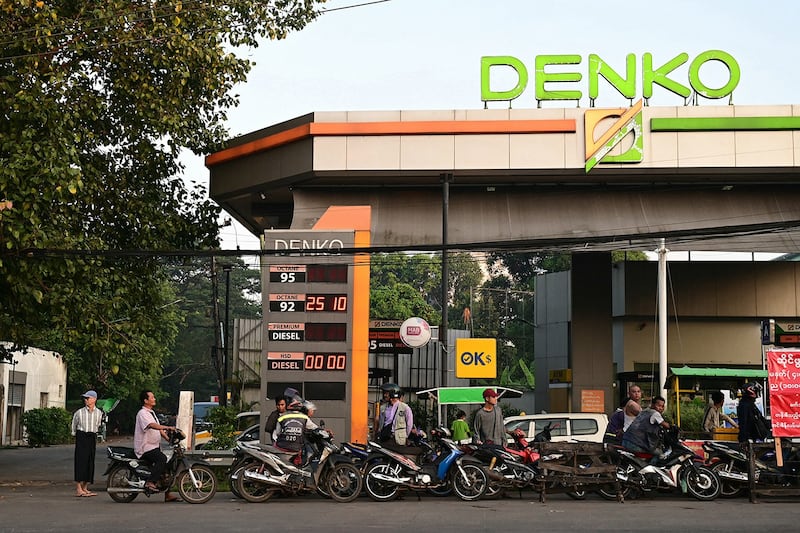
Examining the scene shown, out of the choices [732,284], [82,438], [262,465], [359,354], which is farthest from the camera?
[732,284]

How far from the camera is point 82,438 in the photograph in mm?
17734

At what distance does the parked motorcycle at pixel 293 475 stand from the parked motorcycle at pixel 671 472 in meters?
4.01

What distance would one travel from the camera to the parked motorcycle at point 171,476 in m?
15.9

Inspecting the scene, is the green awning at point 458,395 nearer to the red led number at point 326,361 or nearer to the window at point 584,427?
the window at point 584,427

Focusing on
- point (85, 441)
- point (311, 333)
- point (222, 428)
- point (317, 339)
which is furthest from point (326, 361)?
point (85, 441)

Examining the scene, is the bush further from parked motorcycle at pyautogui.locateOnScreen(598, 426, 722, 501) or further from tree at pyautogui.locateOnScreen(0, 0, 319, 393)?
parked motorcycle at pyautogui.locateOnScreen(598, 426, 722, 501)

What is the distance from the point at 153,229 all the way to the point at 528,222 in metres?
9.00

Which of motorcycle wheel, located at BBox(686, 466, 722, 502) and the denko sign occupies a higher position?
the denko sign

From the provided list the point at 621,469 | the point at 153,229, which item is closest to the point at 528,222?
the point at 153,229

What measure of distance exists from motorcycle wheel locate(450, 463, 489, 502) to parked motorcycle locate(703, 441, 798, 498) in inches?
136

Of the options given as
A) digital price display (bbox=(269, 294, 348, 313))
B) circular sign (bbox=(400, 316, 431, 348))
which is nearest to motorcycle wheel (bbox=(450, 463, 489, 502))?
digital price display (bbox=(269, 294, 348, 313))

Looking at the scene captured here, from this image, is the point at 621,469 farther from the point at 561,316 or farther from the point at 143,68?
the point at 561,316

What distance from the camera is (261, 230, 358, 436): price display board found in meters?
21.0

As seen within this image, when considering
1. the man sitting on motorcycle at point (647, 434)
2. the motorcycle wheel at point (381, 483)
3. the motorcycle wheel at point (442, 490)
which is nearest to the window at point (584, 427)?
the man sitting on motorcycle at point (647, 434)
